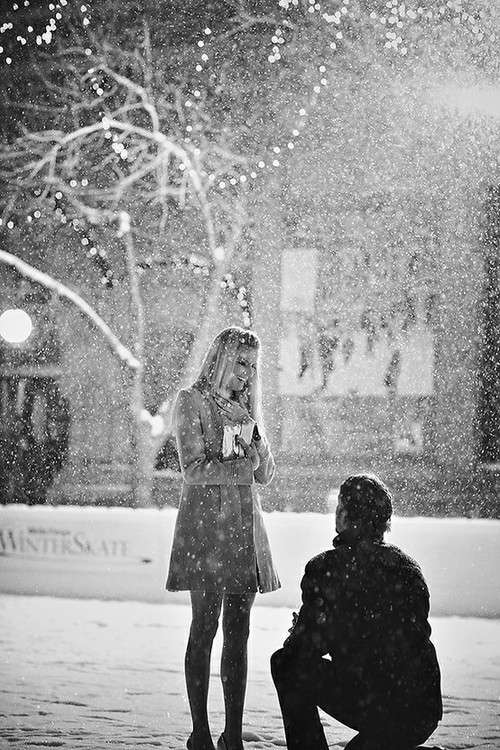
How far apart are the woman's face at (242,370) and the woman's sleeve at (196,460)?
101 mm

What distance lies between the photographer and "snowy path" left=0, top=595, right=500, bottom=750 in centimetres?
263

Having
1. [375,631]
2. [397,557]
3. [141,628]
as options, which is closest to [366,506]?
[397,557]

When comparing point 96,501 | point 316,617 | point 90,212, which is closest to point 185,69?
point 90,212

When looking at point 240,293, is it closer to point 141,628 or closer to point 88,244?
Result: point 88,244

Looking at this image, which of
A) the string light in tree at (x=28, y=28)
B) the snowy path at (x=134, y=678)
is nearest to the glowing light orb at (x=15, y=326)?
the string light in tree at (x=28, y=28)

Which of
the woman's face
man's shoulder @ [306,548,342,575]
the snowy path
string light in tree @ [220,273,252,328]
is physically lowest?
the snowy path

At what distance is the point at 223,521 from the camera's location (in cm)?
234

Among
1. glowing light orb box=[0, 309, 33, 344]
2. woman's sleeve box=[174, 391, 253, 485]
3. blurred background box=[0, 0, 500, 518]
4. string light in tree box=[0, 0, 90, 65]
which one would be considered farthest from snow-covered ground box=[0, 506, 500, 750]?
string light in tree box=[0, 0, 90, 65]

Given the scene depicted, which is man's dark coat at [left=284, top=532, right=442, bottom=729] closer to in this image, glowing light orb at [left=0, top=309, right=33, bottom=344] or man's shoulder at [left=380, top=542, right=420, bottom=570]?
man's shoulder at [left=380, top=542, right=420, bottom=570]

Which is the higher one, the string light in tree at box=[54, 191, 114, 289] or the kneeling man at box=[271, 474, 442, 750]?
the string light in tree at box=[54, 191, 114, 289]

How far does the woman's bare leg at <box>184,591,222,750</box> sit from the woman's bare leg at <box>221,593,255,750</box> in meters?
0.03

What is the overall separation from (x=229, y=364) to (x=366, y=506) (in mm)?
498

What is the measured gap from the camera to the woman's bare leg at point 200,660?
2.28 metres

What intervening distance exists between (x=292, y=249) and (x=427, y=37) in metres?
1.53
